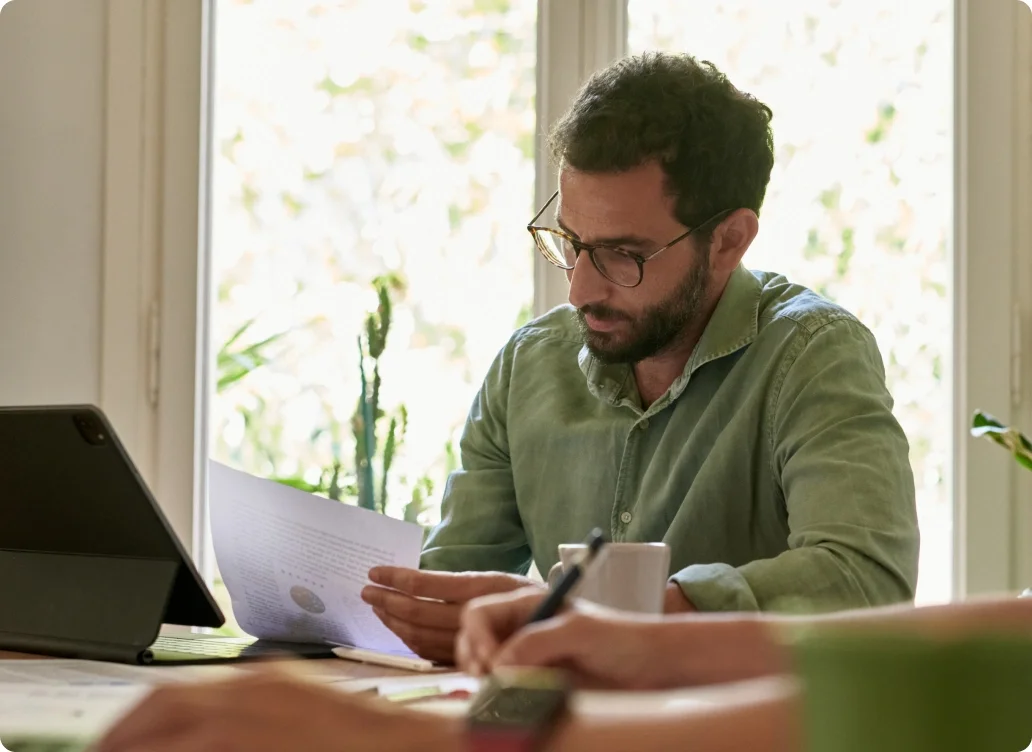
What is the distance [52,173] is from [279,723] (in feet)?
7.27

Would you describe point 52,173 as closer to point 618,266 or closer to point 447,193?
point 447,193

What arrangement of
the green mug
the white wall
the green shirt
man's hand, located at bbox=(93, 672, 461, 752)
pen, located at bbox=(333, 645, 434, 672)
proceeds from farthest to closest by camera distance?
the white wall → the green shirt → pen, located at bbox=(333, 645, 434, 672) → man's hand, located at bbox=(93, 672, 461, 752) → the green mug

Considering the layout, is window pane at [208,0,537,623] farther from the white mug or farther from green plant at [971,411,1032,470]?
the white mug

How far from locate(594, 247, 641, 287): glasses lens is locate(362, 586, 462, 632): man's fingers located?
634 mm

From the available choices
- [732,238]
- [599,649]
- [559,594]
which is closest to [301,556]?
[559,594]

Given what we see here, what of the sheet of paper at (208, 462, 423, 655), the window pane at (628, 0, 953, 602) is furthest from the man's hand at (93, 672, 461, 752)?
the window pane at (628, 0, 953, 602)

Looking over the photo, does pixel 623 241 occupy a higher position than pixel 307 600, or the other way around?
pixel 623 241

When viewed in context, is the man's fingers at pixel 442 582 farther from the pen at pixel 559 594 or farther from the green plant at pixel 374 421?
the green plant at pixel 374 421

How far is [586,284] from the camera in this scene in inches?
66.6

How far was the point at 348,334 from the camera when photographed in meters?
2.48

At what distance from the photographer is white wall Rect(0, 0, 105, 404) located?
242 centimetres

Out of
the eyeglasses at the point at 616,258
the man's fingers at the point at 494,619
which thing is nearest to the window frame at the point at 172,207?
the eyeglasses at the point at 616,258

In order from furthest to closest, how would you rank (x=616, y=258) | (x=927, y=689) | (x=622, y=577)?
(x=616, y=258) → (x=622, y=577) → (x=927, y=689)

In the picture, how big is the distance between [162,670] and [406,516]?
4.14 ft
